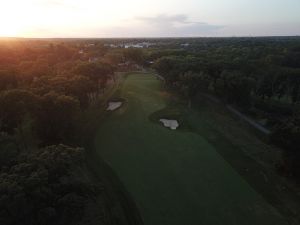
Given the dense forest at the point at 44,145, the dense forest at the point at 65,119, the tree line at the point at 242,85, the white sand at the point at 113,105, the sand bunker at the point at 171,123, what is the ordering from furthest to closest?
the tree line at the point at 242,85 < the white sand at the point at 113,105 < the sand bunker at the point at 171,123 < the dense forest at the point at 65,119 < the dense forest at the point at 44,145

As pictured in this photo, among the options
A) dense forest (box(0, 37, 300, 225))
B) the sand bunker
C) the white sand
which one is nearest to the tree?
dense forest (box(0, 37, 300, 225))

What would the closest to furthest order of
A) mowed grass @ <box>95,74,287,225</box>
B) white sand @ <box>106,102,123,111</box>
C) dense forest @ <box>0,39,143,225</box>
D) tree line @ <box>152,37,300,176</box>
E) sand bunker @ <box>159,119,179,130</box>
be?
dense forest @ <box>0,39,143,225</box>
mowed grass @ <box>95,74,287,225</box>
sand bunker @ <box>159,119,179,130</box>
white sand @ <box>106,102,123,111</box>
tree line @ <box>152,37,300,176</box>

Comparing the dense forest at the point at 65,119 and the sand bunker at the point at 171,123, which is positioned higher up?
the dense forest at the point at 65,119

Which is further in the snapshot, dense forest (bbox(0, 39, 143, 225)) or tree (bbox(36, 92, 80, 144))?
tree (bbox(36, 92, 80, 144))

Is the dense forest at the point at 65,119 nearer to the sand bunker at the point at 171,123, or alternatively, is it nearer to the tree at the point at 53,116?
the tree at the point at 53,116

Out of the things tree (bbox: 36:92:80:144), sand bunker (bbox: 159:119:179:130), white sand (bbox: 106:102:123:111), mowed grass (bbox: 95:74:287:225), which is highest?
tree (bbox: 36:92:80:144)

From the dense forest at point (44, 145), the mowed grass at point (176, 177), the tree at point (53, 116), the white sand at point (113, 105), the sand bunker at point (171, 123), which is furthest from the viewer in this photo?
the white sand at point (113, 105)

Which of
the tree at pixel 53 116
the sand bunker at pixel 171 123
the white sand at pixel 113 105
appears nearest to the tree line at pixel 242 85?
the sand bunker at pixel 171 123

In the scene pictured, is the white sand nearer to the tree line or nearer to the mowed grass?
the mowed grass

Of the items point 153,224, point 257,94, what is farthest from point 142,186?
point 257,94
